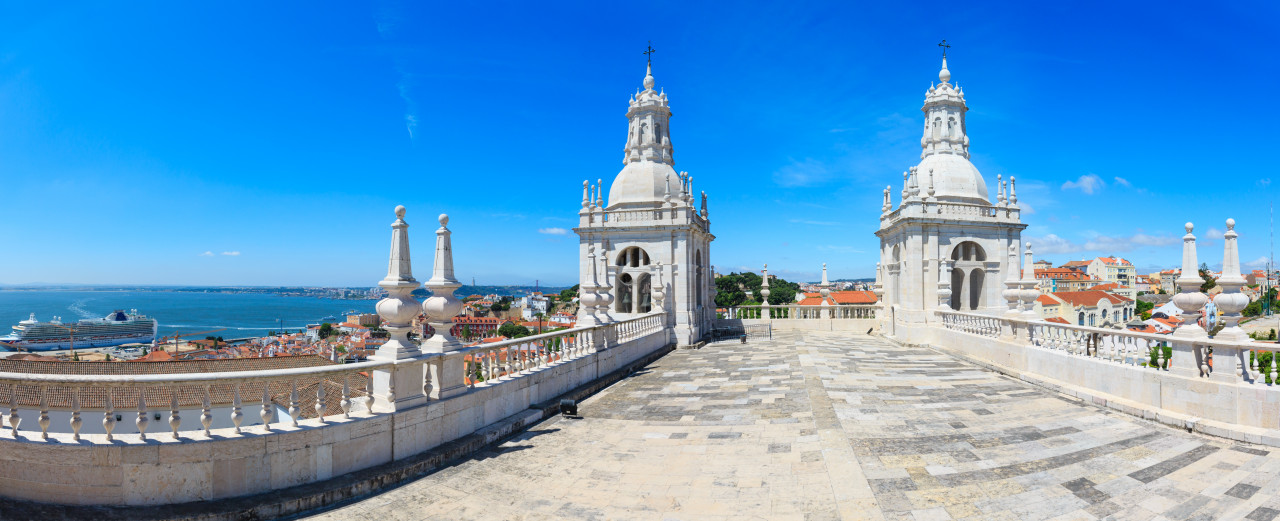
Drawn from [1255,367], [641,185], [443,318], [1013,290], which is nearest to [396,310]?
[443,318]

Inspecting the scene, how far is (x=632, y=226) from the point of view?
790 inches

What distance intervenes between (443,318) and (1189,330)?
1038cm

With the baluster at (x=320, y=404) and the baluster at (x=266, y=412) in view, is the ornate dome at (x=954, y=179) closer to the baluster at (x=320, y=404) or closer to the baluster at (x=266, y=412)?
the baluster at (x=320, y=404)

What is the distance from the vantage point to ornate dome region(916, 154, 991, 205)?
66.9 ft

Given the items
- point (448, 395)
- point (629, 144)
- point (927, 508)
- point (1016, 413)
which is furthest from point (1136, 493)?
point (629, 144)

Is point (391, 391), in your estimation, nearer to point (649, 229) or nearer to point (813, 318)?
point (649, 229)

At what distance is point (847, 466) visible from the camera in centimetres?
585

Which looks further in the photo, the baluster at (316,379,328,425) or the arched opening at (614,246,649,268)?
the arched opening at (614,246,649,268)

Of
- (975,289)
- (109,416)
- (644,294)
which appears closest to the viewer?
(109,416)

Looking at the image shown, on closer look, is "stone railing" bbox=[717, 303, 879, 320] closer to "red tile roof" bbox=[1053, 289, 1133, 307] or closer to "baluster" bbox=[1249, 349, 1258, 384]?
"baluster" bbox=[1249, 349, 1258, 384]

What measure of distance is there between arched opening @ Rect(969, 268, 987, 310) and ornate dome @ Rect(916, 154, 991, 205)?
2.83 meters

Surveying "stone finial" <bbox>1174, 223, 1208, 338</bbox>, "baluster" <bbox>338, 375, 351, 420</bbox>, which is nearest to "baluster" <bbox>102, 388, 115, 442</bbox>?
"baluster" <bbox>338, 375, 351, 420</bbox>

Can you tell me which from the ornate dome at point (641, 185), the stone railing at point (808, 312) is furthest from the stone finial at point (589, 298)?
the stone railing at point (808, 312)

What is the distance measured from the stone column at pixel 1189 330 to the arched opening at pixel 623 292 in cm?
1516
